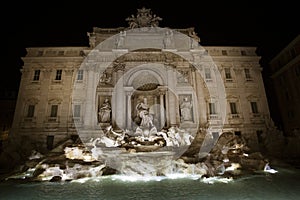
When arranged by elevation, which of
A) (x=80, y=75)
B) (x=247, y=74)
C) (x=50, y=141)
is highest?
(x=247, y=74)

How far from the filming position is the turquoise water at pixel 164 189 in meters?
7.77

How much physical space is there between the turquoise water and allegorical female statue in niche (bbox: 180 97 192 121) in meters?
10.9

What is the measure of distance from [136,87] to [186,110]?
637cm

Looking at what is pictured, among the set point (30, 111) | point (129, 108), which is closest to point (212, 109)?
point (129, 108)

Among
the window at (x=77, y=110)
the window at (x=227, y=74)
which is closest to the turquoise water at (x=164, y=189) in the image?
the window at (x=77, y=110)

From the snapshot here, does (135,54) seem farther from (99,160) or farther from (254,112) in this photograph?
(254,112)

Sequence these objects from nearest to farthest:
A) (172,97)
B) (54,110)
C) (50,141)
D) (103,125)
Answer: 1. (103,125)
2. (172,97)
3. (50,141)
4. (54,110)

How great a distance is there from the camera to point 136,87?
76.2 feet

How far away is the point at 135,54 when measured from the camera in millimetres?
23047

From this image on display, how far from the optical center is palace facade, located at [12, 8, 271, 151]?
70.6ft

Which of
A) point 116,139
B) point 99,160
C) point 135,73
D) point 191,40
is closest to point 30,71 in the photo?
point 135,73

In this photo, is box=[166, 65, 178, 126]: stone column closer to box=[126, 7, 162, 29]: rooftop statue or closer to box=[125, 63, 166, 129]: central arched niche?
box=[125, 63, 166, 129]: central arched niche

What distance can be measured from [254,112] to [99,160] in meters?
19.6

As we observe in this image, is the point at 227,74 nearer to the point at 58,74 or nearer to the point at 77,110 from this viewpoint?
the point at 77,110
